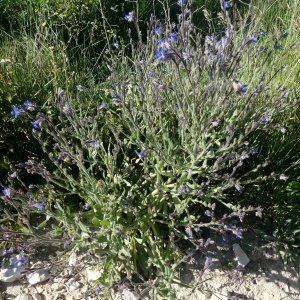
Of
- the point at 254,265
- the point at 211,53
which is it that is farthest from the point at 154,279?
the point at 211,53

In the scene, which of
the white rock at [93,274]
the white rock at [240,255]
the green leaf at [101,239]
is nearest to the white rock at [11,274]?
the white rock at [93,274]

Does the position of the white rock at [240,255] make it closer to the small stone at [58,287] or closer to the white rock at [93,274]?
the white rock at [93,274]

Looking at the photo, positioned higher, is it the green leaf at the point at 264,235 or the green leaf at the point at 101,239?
the green leaf at the point at 101,239

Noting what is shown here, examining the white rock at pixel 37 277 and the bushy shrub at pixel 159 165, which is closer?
A: the bushy shrub at pixel 159 165

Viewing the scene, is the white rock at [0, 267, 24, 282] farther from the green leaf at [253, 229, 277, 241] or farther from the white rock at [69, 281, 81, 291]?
the green leaf at [253, 229, 277, 241]

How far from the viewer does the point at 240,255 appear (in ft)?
7.91

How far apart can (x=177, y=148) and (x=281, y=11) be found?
11.2 ft

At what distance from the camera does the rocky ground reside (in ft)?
7.38

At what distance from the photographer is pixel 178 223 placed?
91.4 inches

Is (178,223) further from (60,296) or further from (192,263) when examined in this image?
(60,296)

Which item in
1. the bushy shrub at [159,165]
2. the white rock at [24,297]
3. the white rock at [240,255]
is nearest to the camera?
the bushy shrub at [159,165]

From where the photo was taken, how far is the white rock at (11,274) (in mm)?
2287

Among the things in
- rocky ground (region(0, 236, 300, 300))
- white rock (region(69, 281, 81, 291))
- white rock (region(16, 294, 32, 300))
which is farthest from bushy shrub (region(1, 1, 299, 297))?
white rock (region(16, 294, 32, 300))

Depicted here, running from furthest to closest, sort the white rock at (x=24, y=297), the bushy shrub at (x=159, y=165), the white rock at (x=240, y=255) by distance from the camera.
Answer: the white rock at (x=240, y=255), the white rock at (x=24, y=297), the bushy shrub at (x=159, y=165)
